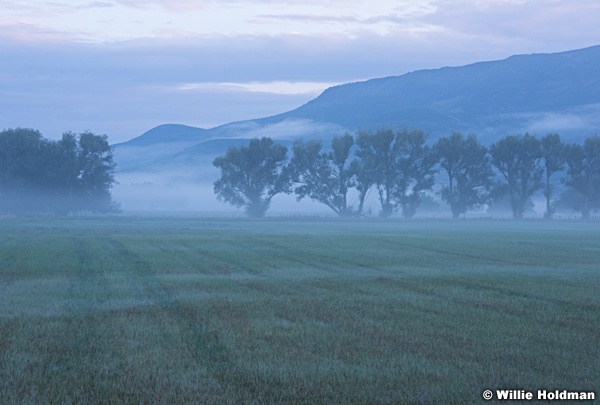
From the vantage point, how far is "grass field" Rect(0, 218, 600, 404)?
12.0 metres

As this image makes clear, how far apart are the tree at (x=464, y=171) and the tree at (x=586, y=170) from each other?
38.3 ft

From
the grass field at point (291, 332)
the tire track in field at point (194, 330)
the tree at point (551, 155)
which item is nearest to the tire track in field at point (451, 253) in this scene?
the grass field at point (291, 332)

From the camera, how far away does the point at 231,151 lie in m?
126

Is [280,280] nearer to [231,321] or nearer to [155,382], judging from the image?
[231,321]

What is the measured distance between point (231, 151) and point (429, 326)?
110 m

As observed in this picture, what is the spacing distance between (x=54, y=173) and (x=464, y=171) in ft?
182

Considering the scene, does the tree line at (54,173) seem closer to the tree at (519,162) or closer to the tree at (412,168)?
the tree at (412,168)

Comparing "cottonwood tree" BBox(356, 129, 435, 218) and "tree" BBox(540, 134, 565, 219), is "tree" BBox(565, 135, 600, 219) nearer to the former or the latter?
"tree" BBox(540, 134, 565, 219)

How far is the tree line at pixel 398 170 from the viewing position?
124312mm

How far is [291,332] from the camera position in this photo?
1606 cm

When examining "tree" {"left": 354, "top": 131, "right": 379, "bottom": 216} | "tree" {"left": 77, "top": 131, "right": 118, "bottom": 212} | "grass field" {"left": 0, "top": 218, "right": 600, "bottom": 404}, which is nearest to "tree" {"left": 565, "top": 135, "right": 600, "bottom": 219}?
"tree" {"left": 354, "top": 131, "right": 379, "bottom": 216}

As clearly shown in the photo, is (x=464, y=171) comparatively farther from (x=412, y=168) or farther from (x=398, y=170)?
(x=398, y=170)

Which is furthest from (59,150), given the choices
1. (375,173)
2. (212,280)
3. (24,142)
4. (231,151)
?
(212,280)

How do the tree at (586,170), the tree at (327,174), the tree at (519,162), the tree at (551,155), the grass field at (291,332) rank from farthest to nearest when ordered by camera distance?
1. the tree at (551,155)
2. the tree at (586,170)
3. the tree at (519,162)
4. the tree at (327,174)
5. the grass field at (291,332)
